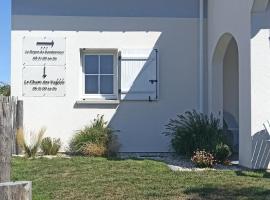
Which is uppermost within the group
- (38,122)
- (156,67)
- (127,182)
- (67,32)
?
(67,32)

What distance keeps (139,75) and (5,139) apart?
28.9 ft

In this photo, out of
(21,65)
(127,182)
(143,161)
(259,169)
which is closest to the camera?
(127,182)

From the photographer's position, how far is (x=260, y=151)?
9727 mm

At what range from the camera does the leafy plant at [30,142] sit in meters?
12.3

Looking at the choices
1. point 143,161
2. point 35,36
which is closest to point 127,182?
point 143,161

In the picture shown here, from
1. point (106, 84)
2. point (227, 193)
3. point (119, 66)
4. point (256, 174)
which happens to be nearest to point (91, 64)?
point (106, 84)

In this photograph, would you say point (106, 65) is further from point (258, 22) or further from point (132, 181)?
point (132, 181)

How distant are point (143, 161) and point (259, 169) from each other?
2.36m

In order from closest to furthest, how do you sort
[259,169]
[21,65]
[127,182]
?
[127,182], [259,169], [21,65]

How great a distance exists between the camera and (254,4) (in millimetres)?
9750

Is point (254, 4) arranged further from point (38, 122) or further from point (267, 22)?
point (38, 122)

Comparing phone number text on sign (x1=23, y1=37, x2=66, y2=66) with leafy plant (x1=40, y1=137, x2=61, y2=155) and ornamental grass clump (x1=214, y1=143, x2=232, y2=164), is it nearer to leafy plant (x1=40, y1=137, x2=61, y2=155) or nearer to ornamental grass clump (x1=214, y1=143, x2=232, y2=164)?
leafy plant (x1=40, y1=137, x2=61, y2=155)

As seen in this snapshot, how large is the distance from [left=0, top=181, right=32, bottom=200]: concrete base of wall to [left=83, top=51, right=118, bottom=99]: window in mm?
9390

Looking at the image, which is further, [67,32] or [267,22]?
[67,32]
